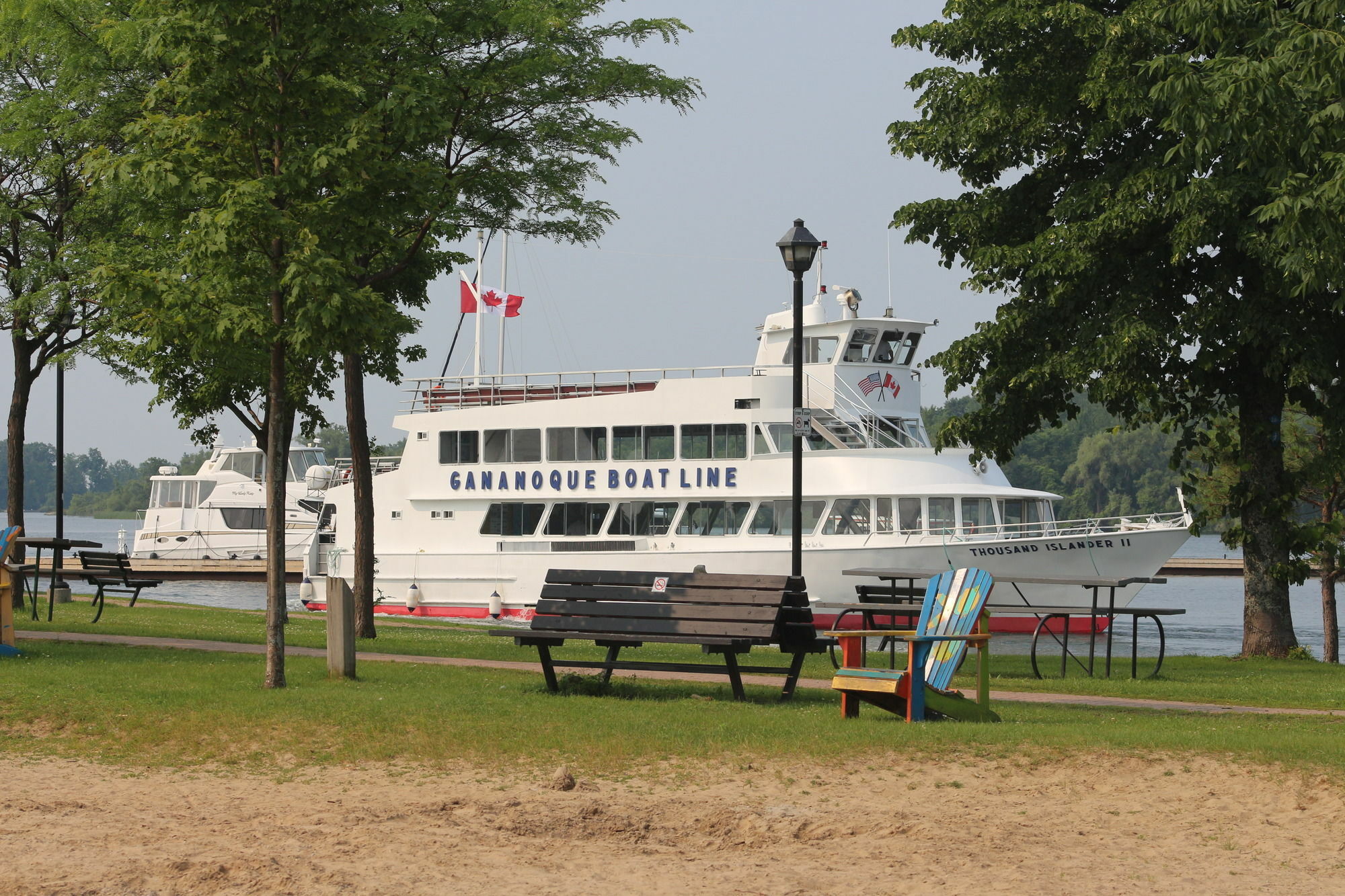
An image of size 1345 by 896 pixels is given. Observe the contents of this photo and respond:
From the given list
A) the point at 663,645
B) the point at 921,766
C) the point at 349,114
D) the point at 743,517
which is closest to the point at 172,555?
the point at 743,517

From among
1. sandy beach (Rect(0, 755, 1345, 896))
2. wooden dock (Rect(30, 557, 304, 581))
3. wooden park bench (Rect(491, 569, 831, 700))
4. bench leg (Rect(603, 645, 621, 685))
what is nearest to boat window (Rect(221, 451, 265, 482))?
wooden dock (Rect(30, 557, 304, 581))

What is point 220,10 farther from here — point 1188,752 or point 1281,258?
point 1281,258

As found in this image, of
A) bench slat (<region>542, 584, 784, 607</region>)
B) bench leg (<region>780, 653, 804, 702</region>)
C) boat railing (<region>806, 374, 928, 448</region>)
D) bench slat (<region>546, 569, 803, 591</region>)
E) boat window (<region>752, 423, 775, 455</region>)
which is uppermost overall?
boat railing (<region>806, 374, 928, 448</region>)

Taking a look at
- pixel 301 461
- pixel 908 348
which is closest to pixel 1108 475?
pixel 301 461

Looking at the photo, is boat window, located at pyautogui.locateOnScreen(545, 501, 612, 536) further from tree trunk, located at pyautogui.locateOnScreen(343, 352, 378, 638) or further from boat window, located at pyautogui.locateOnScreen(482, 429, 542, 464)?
tree trunk, located at pyautogui.locateOnScreen(343, 352, 378, 638)

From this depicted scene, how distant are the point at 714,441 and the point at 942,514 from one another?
5.07 metres

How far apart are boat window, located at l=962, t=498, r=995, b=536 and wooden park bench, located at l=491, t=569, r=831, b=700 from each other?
62.7 feet

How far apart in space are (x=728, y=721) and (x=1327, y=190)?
712 cm

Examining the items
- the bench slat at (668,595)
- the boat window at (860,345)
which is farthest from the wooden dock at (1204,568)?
the bench slat at (668,595)

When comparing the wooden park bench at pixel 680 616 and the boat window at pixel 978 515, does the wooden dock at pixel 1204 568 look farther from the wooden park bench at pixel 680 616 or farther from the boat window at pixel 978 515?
the wooden park bench at pixel 680 616

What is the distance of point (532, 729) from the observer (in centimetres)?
1012

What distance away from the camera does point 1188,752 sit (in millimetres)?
9234

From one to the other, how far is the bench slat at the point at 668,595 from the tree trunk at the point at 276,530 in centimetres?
221

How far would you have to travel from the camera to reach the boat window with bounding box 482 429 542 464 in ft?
Result: 110
